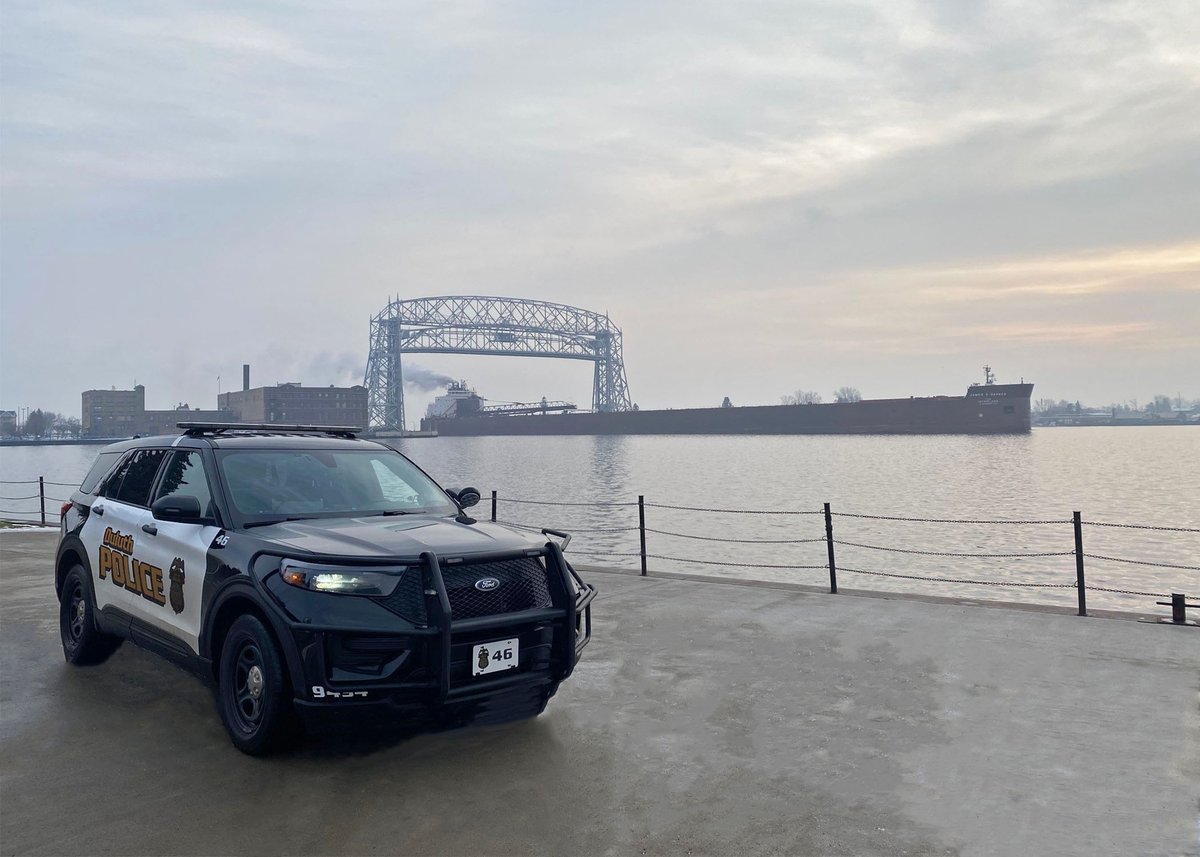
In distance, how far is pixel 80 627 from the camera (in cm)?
679

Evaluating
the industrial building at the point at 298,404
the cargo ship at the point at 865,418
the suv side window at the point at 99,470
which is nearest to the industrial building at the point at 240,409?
the industrial building at the point at 298,404

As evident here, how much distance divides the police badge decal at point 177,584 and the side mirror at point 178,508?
32 cm

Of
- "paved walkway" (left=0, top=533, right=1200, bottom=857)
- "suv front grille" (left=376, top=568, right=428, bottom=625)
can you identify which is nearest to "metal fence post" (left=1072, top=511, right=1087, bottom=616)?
"paved walkway" (left=0, top=533, right=1200, bottom=857)

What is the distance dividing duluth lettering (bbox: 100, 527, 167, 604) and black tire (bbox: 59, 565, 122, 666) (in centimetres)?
41

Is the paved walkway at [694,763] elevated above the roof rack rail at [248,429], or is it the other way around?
the roof rack rail at [248,429]

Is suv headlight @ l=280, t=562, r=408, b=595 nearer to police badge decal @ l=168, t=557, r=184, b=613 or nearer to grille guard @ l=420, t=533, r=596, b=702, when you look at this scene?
grille guard @ l=420, t=533, r=596, b=702

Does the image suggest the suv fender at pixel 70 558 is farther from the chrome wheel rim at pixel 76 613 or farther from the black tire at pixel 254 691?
the black tire at pixel 254 691

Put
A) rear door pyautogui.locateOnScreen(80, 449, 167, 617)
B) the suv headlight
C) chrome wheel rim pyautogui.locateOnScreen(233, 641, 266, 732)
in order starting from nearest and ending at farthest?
the suv headlight
chrome wheel rim pyautogui.locateOnScreen(233, 641, 266, 732)
rear door pyautogui.locateOnScreen(80, 449, 167, 617)

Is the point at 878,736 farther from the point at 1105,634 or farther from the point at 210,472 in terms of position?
the point at 210,472

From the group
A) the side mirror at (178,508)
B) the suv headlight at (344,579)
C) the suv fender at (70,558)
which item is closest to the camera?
the suv headlight at (344,579)

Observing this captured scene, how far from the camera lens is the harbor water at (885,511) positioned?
1944 cm

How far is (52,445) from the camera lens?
162 m

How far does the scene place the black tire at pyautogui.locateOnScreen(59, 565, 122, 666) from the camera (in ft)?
21.5

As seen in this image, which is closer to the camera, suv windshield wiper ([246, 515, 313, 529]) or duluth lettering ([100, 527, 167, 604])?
suv windshield wiper ([246, 515, 313, 529])
